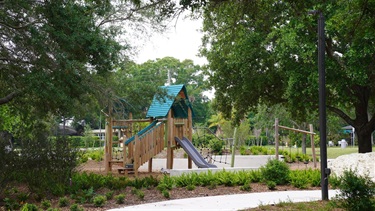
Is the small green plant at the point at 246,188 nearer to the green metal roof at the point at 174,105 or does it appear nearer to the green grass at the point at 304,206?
the green grass at the point at 304,206

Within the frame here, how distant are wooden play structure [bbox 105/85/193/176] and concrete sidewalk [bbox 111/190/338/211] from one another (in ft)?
23.3

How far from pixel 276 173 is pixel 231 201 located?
3464mm

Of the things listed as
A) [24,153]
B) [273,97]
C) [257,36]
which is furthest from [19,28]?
[273,97]

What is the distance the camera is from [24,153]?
12.2 meters

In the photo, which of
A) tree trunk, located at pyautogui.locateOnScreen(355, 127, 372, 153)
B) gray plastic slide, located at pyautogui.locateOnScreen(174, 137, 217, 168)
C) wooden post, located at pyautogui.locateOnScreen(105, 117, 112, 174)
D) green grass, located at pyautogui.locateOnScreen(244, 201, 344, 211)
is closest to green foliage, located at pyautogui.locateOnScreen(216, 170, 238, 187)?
green grass, located at pyautogui.locateOnScreen(244, 201, 344, 211)

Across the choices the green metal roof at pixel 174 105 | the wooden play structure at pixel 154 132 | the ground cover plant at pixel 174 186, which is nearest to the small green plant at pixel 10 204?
the ground cover plant at pixel 174 186

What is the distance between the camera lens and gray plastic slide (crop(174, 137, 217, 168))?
60.1 ft

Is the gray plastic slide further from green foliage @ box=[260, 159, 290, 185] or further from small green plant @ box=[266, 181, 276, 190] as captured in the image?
small green plant @ box=[266, 181, 276, 190]

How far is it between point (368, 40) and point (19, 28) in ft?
40.8

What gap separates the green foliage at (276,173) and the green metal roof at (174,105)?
629cm

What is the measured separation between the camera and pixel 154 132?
18781 millimetres

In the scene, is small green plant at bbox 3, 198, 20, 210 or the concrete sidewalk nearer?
the concrete sidewalk

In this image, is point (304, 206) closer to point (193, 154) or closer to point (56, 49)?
point (56, 49)

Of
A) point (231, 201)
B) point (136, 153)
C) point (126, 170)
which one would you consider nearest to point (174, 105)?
point (136, 153)
